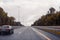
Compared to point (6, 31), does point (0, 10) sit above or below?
above

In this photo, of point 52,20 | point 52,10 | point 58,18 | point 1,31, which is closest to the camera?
point 1,31

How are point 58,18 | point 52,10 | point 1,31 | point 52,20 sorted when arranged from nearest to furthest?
point 1,31 → point 58,18 → point 52,20 → point 52,10

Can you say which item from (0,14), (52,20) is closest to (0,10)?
(0,14)

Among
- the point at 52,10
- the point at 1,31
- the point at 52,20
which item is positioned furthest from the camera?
the point at 52,10

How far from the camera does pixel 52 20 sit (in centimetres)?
14162

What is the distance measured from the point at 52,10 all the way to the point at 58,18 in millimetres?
64390

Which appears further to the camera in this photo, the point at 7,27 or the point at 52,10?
the point at 52,10

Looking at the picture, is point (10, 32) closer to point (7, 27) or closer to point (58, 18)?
point (7, 27)

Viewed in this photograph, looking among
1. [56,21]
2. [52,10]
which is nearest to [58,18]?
[56,21]

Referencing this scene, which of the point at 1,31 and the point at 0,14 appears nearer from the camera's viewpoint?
the point at 1,31

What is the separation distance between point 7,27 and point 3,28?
28.7 inches

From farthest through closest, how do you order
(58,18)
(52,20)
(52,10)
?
(52,10), (52,20), (58,18)

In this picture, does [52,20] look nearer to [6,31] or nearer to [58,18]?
[58,18]

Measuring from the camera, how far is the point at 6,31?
117ft
